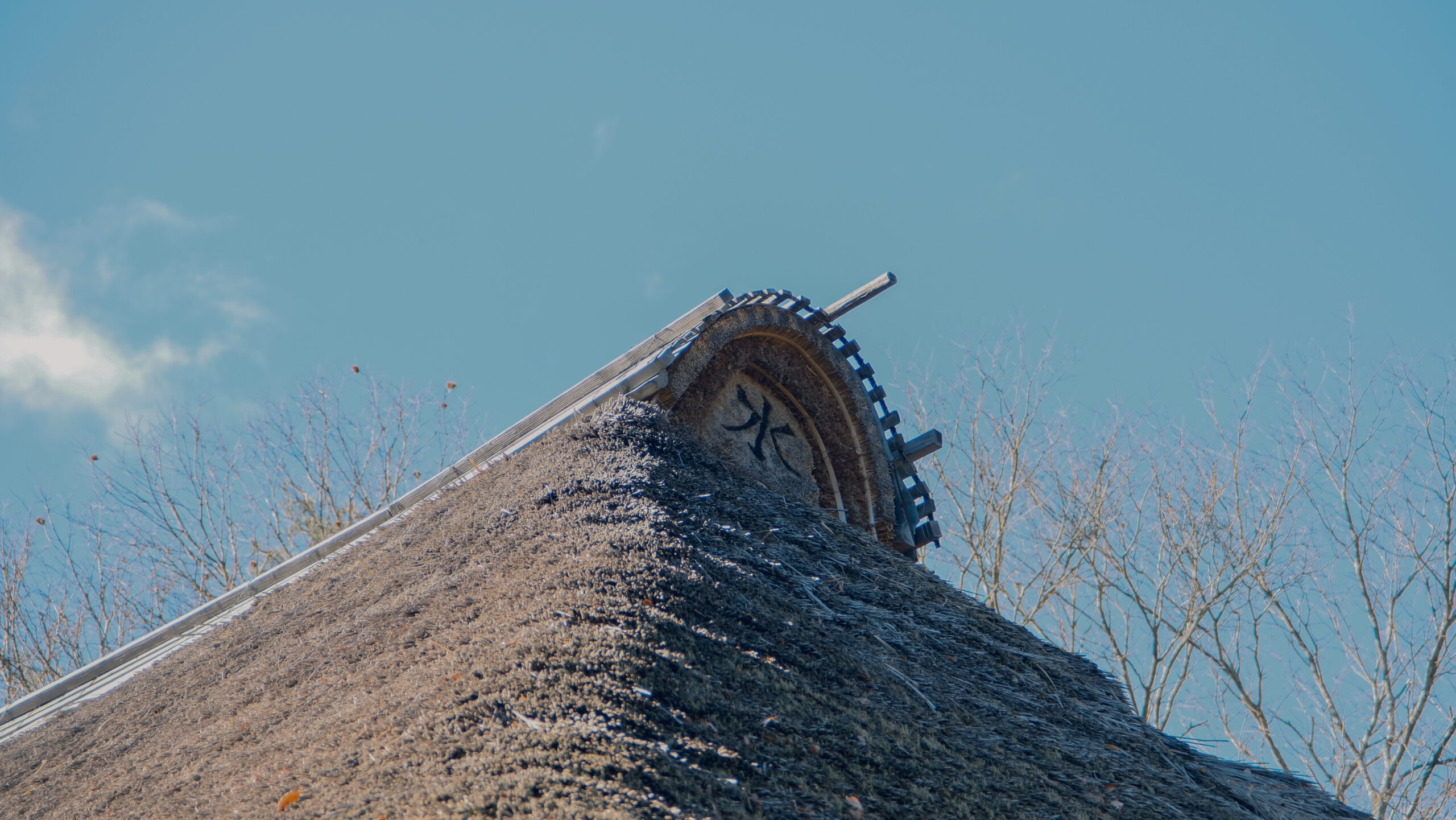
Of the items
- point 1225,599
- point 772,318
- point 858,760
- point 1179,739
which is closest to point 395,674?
point 858,760

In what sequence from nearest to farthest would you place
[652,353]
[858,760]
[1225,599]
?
[858,760]
[652,353]
[1225,599]

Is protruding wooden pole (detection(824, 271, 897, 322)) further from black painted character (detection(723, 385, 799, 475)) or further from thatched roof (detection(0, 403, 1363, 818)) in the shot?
thatched roof (detection(0, 403, 1363, 818))

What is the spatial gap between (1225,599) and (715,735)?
17.2m

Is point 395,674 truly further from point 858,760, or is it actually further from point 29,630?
point 29,630

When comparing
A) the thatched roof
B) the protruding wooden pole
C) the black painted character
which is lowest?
the thatched roof

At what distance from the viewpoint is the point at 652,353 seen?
Result: 24.9 ft

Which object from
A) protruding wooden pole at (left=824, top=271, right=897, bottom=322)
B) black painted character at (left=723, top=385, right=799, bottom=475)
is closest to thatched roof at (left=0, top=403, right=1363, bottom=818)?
black painted character at (left=723, top=385, right=799, bottom=475)

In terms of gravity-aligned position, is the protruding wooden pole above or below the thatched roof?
above

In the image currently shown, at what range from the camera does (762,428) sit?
317 inches

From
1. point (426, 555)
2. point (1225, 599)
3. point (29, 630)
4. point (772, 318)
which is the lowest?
point (29, 630)

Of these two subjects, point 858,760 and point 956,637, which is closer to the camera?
point 858,760

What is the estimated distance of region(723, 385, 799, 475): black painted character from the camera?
7.88 meters

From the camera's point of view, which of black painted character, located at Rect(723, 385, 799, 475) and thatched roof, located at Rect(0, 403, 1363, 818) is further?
black painted character, located at Rect(723, 385, 799, 475)

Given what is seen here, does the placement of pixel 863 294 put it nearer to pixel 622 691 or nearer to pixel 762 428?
pixel 762 428
